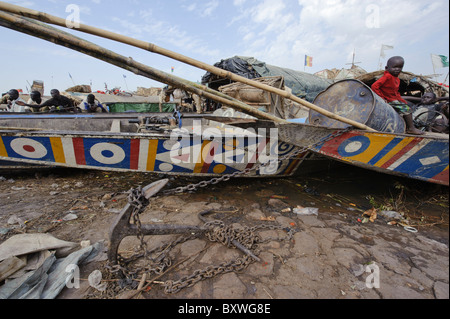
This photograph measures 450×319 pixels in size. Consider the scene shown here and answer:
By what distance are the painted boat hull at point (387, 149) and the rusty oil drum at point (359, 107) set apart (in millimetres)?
353

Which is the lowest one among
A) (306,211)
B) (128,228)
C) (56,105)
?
(306,211)

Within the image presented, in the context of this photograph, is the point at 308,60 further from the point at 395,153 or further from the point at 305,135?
the point at 395,153

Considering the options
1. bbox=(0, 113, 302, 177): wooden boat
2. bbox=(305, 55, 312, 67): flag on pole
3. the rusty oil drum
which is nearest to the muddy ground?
bbox=(0, 113, 302, 177): wooden boat

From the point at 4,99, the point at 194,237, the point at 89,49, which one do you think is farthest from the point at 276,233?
the point at 4,99

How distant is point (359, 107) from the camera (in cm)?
284

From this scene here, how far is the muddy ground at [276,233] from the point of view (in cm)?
172

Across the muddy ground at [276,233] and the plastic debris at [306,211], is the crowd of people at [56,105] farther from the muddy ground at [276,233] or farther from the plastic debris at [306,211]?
the plastic debris at [306,211]

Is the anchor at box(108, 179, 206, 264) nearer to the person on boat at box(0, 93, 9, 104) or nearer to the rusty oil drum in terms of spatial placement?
the rusty oil drum

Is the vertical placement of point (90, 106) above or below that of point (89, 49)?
below

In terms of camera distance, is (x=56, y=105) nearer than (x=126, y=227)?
No

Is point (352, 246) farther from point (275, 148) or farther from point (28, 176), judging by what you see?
point (28, 176)

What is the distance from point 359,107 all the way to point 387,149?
0.89 meters

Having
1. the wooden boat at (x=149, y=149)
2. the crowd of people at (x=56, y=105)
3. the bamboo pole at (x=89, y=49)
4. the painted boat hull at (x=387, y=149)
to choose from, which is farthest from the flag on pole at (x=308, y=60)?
the bamboo pole at (x=89, y=49)

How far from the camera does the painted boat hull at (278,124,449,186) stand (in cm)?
187
